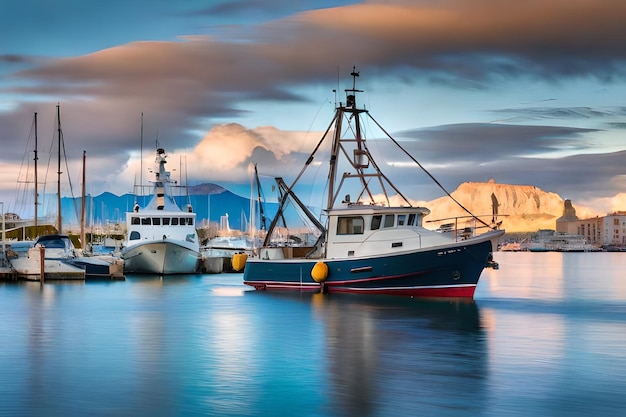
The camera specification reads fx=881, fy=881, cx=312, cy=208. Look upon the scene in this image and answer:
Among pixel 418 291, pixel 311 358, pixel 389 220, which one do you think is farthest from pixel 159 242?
pixel 311 358

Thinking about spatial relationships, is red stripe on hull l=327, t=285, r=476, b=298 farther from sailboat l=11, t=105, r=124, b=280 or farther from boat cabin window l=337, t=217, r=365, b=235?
sailboat l=11, t=105, r=124, b=280

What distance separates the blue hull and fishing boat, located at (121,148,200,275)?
32020 mm

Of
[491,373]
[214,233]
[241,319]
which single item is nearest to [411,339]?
[491,373]

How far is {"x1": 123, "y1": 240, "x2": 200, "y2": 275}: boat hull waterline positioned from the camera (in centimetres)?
7338

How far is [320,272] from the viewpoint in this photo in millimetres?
44156

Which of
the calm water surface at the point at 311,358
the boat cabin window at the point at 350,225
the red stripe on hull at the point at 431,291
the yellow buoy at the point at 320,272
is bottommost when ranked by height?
the calm water surface at the point at 311,358

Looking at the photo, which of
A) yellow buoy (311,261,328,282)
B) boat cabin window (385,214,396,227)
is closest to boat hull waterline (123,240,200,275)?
yellow buoy (311,261,328,282)

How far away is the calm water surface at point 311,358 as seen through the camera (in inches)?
770

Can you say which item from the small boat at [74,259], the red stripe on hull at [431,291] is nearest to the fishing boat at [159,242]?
the small boat at [74,259]

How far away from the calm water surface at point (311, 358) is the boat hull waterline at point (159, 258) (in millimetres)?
25595

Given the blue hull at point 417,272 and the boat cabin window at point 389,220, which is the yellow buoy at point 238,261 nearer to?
the blue hull at point 417,272

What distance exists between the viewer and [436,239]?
41375 mm

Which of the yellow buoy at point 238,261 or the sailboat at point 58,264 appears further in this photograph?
the sailboat at point 58,264

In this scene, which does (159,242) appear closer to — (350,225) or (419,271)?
(350,225)
